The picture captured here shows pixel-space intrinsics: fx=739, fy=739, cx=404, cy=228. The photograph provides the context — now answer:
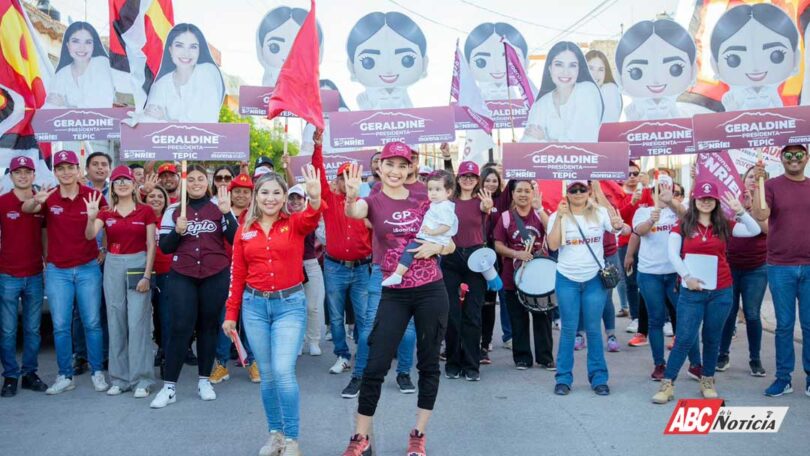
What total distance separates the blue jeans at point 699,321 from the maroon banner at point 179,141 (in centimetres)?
433

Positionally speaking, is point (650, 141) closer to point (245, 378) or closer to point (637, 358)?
point (637, 358)

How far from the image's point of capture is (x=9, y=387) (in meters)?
6.74

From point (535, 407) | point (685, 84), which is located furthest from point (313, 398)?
point (685, 84)

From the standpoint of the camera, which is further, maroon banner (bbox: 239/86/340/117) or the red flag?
maroon banner (bbox: 239/86/340/117)

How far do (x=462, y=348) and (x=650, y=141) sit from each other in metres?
2.94

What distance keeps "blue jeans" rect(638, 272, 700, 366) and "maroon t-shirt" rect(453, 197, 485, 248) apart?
5.73ft

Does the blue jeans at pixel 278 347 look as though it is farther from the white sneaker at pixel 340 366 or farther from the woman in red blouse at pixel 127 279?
the white sneaker at pixel 340 366

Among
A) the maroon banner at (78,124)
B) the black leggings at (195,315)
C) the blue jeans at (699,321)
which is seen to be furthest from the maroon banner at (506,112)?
the black leggings at (195,315)

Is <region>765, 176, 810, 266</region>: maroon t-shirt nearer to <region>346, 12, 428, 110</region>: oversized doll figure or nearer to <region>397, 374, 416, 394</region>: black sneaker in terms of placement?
<region>397, 374, 416, 394</region>: black sneaker

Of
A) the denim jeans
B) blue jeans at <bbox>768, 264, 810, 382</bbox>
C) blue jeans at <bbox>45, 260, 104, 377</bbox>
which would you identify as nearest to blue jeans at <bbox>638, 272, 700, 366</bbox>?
blue jeans at <bbox>768, 264, 810, 382</bbox>

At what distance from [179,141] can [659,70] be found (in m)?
5.44

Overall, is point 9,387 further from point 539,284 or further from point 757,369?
point 757,369

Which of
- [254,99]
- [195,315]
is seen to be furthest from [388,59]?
[195,315]

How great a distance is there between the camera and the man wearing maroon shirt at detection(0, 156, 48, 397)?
22.5ft
